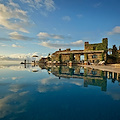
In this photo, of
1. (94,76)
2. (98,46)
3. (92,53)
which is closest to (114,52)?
(98,46)

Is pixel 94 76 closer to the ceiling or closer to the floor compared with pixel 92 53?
closer to the floor

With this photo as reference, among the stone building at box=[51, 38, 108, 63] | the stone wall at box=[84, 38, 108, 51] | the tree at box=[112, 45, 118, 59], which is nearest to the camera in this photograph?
the stone building at box=[51, 38, 108, 63]

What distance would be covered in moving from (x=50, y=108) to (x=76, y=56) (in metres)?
33.7

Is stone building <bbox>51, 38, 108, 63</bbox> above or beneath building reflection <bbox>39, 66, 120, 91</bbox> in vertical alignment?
above

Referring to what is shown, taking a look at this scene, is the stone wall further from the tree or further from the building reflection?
the building reflection

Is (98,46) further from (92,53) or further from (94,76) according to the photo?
(94,76)

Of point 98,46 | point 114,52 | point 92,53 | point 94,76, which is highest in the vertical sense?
point 98,46

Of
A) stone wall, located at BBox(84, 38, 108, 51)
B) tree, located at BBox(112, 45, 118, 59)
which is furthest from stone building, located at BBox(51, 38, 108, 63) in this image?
tree, located at BBox(112, 45, 118, 59)

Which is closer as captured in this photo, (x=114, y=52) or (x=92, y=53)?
(x=92, y=53)

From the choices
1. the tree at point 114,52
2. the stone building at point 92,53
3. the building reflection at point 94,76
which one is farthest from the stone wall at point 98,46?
the building reflection at point 94,76

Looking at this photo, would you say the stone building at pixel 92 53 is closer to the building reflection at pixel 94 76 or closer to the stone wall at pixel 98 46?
the stone wall at pixel 98 46

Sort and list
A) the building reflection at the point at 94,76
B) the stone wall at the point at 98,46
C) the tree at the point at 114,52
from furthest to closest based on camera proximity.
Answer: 1. the tree at the point at 114,52
2. the stone wall at the point at 98,46
3. the building reflection at the point at 94,76

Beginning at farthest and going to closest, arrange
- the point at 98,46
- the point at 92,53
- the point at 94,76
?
the point at 98,46 → the point at 92,53 → the point at 94,76

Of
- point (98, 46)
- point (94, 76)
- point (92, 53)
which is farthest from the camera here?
point (98, 46)
